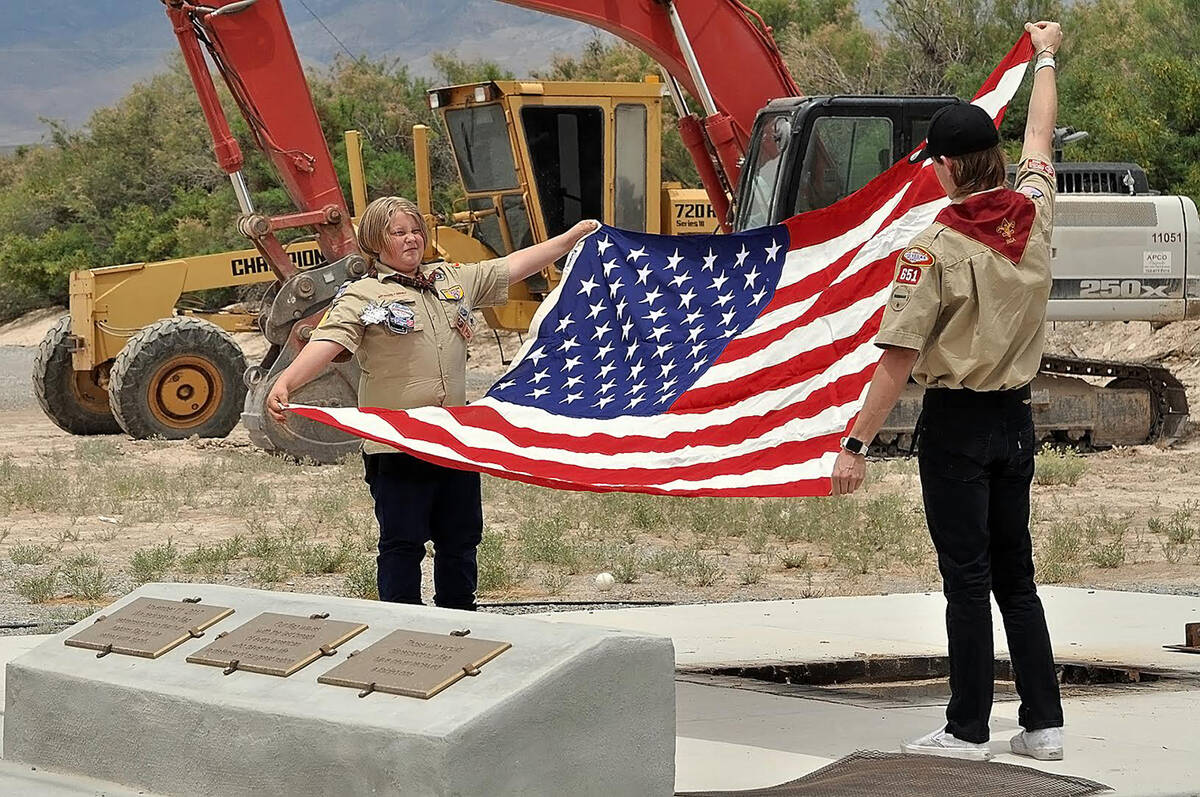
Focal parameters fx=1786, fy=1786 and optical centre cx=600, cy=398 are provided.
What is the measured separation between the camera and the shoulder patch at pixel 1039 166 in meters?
5.85

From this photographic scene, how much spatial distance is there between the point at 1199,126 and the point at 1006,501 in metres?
21.6

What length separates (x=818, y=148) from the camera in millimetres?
14609

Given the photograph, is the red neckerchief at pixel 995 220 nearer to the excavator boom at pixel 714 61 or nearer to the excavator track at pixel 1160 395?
the excavator boom at pixel 714 61

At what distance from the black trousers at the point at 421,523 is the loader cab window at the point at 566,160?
11.4 metres

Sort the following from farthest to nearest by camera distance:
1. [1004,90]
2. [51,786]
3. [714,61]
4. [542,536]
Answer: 1. [714,61]
2. [542,536]
3. [1004,90]
4. [51,786]

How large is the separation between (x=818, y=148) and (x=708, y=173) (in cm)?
134

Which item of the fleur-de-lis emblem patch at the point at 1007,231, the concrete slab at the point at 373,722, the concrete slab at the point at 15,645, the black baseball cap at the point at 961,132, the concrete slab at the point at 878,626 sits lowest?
the concrete slab at the point at 878,626

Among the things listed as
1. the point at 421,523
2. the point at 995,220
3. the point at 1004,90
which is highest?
the point at 1004,90

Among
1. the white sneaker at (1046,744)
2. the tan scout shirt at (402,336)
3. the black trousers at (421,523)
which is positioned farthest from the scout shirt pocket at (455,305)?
the white sneaker at (1046,744)

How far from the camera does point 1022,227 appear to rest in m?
5.56

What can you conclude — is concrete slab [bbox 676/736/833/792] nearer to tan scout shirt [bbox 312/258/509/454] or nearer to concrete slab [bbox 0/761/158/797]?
tan scout shirt [bbox 312/258/509/454]

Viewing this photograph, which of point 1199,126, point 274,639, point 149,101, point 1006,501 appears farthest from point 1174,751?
point 149,101

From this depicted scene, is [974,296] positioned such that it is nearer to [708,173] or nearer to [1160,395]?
[708,173]

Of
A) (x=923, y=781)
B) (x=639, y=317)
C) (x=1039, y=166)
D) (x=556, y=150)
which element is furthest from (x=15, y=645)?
(x=556, y=150)
